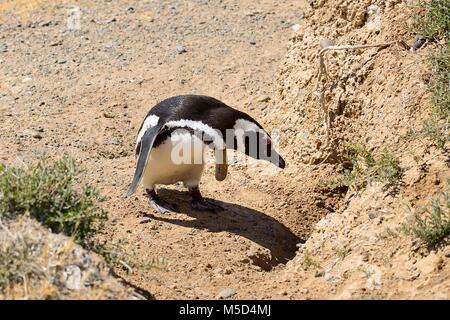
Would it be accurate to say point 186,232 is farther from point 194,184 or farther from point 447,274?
point 447,274

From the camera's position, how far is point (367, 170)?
5.26 m

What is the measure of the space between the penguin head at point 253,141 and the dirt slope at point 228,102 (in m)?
0.49

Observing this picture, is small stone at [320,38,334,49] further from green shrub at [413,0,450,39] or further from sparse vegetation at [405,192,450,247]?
sparse vegetation at [405,192,450,247]

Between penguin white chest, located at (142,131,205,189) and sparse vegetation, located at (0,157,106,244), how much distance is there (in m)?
1.41

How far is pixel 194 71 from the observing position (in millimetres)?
8516

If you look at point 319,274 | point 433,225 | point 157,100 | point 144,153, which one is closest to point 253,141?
point 144,153

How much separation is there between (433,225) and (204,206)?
213 cm

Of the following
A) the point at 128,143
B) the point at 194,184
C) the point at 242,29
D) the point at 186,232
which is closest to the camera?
the point at 186,232

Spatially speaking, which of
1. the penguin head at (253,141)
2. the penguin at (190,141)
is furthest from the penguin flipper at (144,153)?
the penguin head at (253,141)

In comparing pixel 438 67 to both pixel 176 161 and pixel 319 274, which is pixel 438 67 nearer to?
pixel 319 274

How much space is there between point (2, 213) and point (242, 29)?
605cm

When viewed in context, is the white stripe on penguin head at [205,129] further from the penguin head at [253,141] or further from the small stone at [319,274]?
the small stone at [319,274]

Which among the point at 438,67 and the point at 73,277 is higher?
the point at 438,67
